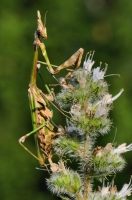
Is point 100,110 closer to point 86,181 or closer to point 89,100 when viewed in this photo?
point 89,100

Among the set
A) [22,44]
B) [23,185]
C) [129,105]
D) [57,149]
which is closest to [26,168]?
A: [23,185]

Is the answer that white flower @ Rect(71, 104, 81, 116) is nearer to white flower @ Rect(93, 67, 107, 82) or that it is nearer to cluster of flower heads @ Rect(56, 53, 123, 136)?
cluster of flower heads @ Rect(56, 53, 123, 136)

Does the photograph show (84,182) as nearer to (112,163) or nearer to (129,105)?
(112,163)

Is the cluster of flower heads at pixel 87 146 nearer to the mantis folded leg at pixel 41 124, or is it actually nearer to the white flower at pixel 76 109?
the white flower at pixel 76 109

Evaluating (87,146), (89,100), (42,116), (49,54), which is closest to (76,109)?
(89,100)

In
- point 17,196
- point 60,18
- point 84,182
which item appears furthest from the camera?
point 60,18

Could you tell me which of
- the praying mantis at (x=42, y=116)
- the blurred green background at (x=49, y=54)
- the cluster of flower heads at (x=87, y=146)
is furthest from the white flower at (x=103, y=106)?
the blurred green background at (x=49, y=54)
